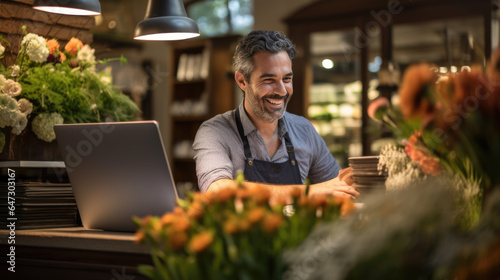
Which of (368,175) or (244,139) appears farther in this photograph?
(244,139)

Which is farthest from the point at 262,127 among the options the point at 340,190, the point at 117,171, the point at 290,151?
the point at 117,171

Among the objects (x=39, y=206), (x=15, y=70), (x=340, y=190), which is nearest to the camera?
(x=39, y=206)

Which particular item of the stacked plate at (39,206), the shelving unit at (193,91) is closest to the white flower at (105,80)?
the stacked plate at (39,206)

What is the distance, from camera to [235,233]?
0.75 meters

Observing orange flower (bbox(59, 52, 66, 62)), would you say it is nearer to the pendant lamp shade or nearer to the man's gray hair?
the pendant lamp shade

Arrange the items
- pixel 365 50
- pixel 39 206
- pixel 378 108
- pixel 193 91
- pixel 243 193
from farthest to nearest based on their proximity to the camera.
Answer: pixel 193 91
pixel 365 50
pixel 39 206
pixel 378 108
pixel 243 193

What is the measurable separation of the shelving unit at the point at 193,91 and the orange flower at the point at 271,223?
19.7 feet

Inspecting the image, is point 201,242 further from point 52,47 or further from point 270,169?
point 270,169

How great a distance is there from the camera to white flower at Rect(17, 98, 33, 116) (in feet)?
6.92

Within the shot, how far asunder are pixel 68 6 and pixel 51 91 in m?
0.42

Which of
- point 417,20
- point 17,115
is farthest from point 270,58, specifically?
point 417,20

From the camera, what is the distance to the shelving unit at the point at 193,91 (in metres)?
6.82

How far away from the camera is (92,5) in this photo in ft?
7.94

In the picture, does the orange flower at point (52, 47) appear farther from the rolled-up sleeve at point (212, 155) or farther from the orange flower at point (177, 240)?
the orange flower at point (177, 240)
